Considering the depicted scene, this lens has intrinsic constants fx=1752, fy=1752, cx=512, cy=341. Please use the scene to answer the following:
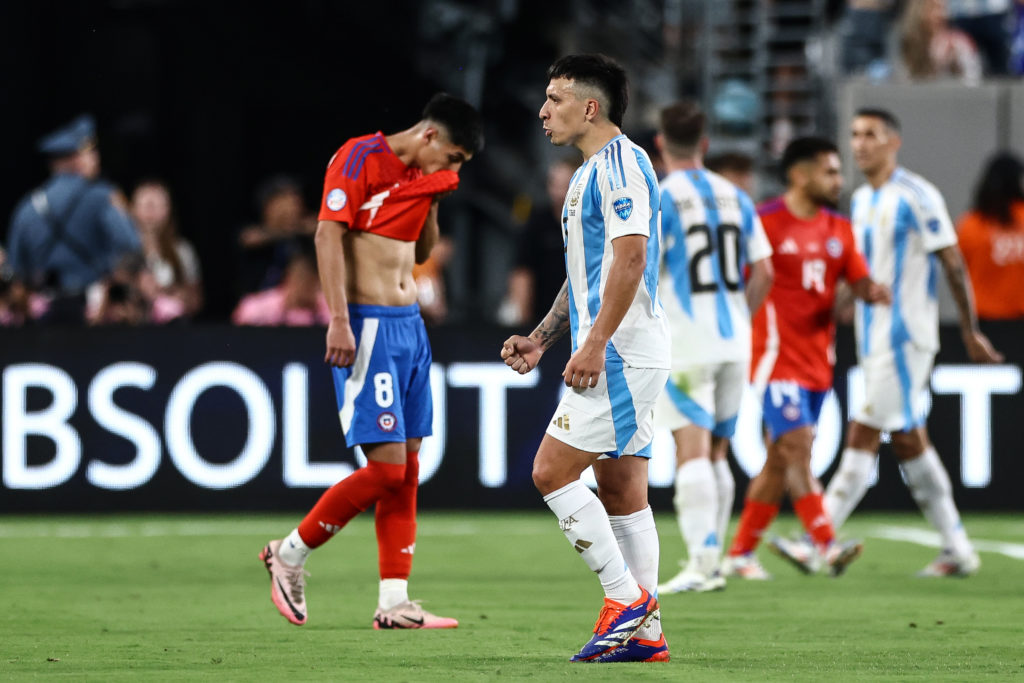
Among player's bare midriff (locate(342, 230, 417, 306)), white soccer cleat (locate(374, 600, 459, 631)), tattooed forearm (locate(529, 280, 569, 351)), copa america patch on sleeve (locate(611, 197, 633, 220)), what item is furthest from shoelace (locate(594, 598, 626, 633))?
player's bare midriff (locate(342, 230, 417, 306))

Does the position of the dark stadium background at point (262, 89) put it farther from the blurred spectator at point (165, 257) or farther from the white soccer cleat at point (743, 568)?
the white soccer cleat at point (743, 568)

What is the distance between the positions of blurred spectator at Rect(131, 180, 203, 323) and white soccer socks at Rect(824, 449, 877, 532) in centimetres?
593

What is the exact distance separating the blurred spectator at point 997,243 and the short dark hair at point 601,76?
725 cm

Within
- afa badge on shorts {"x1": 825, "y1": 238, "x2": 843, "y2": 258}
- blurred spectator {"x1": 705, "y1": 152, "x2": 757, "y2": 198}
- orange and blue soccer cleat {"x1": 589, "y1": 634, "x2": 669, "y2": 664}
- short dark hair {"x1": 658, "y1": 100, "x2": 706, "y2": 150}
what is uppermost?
short dark hair {"x1": 658, "y1": 100, "x2": 706, "y2": 150}

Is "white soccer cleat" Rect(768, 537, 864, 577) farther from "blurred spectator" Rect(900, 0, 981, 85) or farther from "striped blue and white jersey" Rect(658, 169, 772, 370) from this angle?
"blurred spectator" Rect(900, 0, 981, 85)

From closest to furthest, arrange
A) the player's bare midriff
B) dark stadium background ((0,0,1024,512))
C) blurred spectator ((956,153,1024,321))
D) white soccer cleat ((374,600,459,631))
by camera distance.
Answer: white soccer cleat ((374,600,459,631))
the player's bare midriff
blurred spectator ((956,153,1024,321))
dark stadium background ((0,0,1024,512))

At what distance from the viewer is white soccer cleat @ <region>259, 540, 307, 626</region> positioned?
7.07m

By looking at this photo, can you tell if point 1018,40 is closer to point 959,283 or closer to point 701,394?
point 959,283

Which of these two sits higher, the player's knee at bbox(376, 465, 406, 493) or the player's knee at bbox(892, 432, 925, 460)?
the player's knee at bbox(376, 465, 406, 493)

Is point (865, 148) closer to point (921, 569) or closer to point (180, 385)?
point (921, 569)

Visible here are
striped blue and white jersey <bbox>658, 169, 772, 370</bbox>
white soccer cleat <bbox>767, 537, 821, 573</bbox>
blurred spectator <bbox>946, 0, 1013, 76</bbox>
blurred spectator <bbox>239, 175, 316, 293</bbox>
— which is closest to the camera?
striped blue and white jersey <bbox>658, 169, 772, 370</bbox>

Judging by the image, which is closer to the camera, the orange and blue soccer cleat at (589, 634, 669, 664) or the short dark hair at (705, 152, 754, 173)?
the orange and blue soccer cleat at (589, 634, 669, 664)

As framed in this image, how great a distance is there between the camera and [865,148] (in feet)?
32.0

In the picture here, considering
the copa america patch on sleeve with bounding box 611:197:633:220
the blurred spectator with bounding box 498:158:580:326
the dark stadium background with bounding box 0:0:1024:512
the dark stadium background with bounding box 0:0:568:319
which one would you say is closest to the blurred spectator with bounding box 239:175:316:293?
the blurred spectator with bounding box 498:158:580:326
